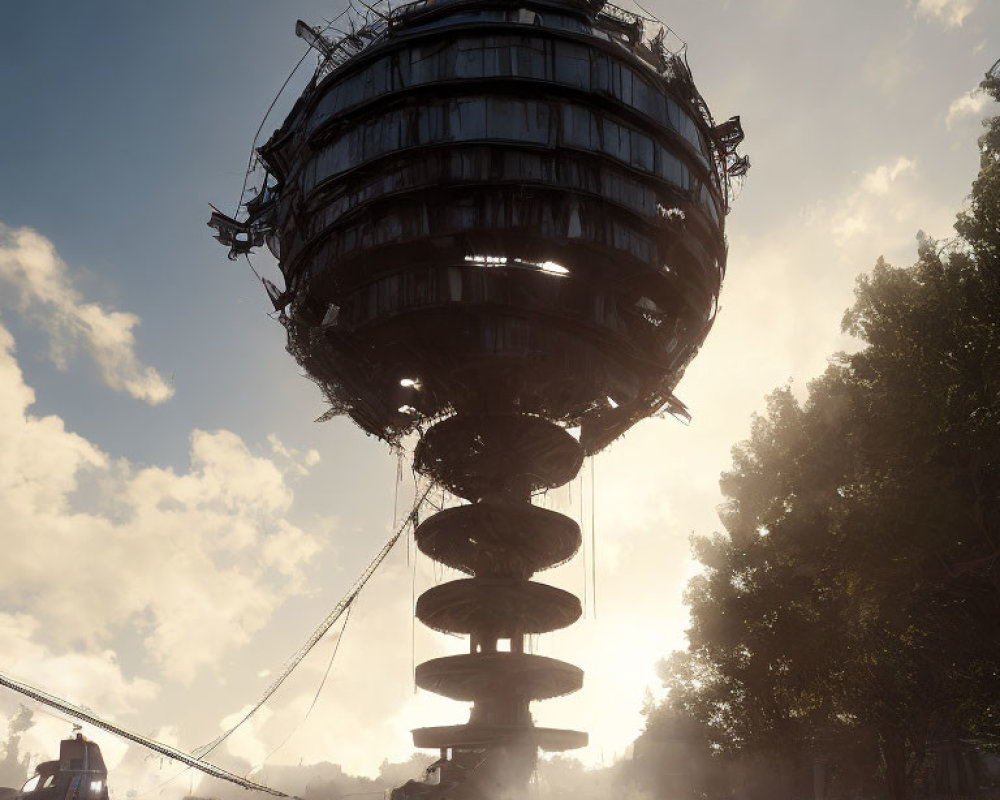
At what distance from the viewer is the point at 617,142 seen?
2772cm

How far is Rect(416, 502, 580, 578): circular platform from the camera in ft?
101

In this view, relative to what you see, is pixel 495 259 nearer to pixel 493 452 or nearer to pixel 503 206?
pixel 503 206

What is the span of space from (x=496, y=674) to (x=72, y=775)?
1401 cm

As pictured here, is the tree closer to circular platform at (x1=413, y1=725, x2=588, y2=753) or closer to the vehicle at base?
circular platform at (x1=413, y1=725, x2=588, y2=753)

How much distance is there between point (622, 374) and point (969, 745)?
3128 cm

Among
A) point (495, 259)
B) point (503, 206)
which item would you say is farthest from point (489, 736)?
point (503, 206)

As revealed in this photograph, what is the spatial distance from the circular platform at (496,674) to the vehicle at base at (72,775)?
11.0 m

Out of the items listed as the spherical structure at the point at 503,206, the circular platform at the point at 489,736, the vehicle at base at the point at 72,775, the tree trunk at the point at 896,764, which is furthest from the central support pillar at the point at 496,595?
the tree trunk at the point at 896,764

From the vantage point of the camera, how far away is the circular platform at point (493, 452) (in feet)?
104

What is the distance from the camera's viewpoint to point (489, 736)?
28.1 m

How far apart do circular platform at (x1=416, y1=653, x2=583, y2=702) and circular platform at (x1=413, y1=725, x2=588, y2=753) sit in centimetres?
151

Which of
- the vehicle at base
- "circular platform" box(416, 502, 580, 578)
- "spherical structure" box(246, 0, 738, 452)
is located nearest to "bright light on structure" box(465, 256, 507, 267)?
"spherical structure" box(246, 0, 738, 452)

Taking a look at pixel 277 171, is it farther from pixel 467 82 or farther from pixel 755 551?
pixel 755 551

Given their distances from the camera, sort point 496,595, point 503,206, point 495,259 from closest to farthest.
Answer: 1. point 503,206
2. point 495,259
3. point 496,595
